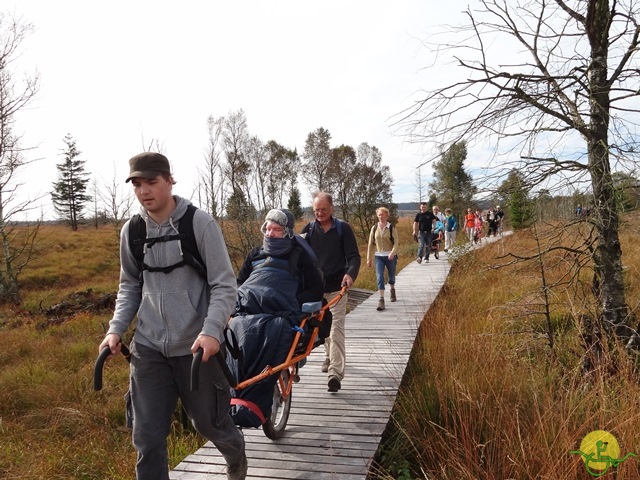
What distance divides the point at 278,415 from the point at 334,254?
174 centimetres

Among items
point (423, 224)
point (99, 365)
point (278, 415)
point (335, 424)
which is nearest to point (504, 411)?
point (335, 424)

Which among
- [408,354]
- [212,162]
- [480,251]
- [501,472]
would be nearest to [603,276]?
[408,354]

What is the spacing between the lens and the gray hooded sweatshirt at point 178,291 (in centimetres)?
225

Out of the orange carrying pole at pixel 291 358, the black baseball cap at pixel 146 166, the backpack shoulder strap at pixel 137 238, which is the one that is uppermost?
the black baseball cap at pixel 146 166

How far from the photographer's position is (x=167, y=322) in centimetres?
226

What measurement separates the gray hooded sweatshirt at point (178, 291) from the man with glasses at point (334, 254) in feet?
7.40

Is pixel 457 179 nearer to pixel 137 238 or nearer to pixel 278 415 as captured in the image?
pixel 278 415

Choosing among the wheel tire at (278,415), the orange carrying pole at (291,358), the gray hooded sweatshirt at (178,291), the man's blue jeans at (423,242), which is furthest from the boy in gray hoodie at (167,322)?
the man's blue jeans at (423,242)

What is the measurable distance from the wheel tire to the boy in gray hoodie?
1.01 metres

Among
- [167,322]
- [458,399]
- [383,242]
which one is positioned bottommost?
[458,399]

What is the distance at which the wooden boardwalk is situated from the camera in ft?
9.76

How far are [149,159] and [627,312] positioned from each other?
17.1 feet

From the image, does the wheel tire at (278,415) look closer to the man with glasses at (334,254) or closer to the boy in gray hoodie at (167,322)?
the man with glasses at (334,254)

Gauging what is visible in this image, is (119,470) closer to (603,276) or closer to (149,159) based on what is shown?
(149,159)
